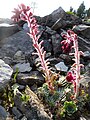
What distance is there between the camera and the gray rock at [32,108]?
5.54 meters

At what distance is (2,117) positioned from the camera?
5.63 meters

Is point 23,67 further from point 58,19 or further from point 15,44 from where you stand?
point 58,19

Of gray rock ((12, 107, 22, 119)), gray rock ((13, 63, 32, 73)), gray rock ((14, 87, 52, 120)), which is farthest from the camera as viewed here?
gray rock ((13, 63, 32, 73))

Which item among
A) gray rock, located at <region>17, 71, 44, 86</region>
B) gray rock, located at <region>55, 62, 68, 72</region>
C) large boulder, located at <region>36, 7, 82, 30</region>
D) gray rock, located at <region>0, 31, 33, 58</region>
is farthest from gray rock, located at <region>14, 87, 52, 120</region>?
large boulder, located at <region>36, 7, 82, 30</region>

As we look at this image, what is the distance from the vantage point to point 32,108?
18.9 ft

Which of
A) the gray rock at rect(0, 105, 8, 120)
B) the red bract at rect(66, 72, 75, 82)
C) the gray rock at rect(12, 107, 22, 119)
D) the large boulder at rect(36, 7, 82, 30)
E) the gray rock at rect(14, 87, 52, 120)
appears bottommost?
the gray rock at rect(12, 107, 22, 119)

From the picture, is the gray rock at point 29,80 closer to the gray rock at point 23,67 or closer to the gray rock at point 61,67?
the gray rock at point 23,67

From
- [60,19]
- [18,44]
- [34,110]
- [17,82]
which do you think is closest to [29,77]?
[17,82]

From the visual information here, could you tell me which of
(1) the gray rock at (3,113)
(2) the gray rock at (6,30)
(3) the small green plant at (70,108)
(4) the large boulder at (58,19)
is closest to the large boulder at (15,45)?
(2) the gray rock at (6,30)

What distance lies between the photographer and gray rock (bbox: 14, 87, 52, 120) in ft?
18.2

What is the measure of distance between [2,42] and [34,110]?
4.57 metres

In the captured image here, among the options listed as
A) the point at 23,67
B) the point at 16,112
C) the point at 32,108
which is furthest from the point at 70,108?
the point at 23,67

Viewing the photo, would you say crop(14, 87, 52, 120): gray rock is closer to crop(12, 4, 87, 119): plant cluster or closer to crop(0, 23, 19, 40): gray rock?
crop(12, 4, 87, 119): plant cluster

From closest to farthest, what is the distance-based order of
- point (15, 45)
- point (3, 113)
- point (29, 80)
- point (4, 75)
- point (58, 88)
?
point (3, 113) < point (4, 75) < point (58, 88) < point (29, 80) < point (15, 45)
